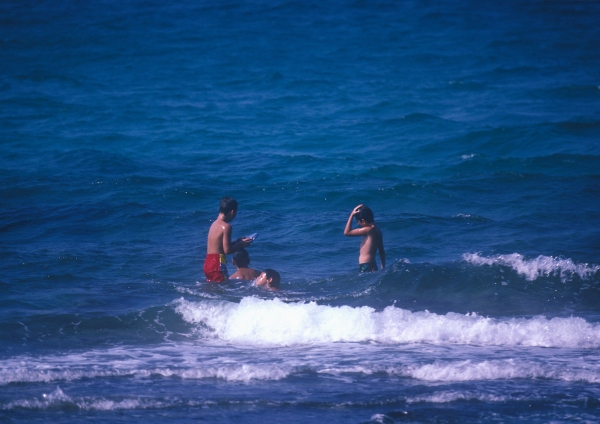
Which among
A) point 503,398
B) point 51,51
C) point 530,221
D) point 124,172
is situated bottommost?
point 503,398

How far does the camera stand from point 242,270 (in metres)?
9.31

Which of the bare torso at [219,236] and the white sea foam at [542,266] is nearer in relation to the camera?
the bare torso at [219,236]

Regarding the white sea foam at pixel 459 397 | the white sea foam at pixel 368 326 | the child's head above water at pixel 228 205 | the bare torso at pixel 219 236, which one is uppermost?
the child's head above water at pixel 228 205

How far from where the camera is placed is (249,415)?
525cm

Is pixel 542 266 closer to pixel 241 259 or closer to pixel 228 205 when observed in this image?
pixel 241 259

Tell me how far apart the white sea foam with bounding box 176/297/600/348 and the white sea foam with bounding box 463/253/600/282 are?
1.70 meters

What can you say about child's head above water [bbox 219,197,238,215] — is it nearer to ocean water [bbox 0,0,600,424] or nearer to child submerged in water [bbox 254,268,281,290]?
→ child submerged in water [bbox 254,268,281,290]

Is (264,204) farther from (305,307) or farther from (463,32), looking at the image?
(463,32)

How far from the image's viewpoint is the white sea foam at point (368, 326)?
7.03 m

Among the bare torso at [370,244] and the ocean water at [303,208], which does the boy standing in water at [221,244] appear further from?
the bare torso at [370,244]

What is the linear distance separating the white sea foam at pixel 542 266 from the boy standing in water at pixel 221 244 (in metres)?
3.48

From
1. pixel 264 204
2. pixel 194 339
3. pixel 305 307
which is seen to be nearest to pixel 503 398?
pixel 305 307

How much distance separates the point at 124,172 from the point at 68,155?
2.40 meters

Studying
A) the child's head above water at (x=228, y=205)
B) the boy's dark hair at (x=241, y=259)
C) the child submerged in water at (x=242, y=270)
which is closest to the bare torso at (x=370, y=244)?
the child submerged in water at (x=242, y=270)
